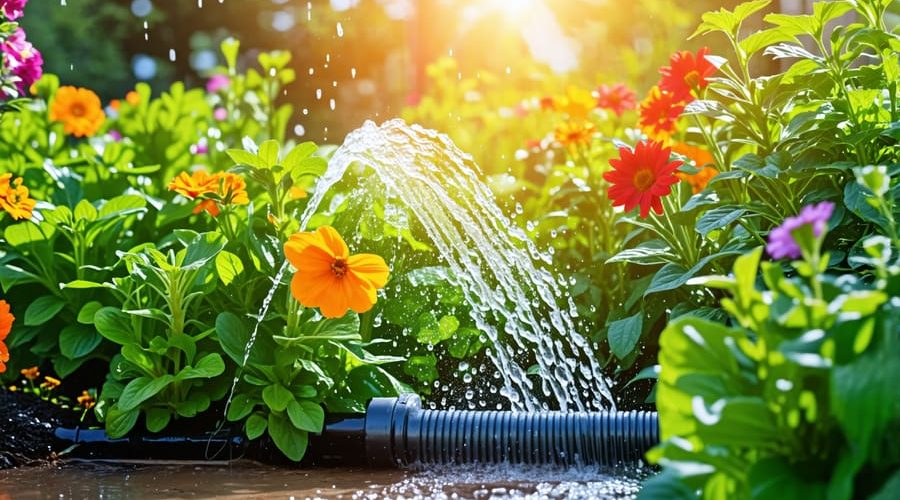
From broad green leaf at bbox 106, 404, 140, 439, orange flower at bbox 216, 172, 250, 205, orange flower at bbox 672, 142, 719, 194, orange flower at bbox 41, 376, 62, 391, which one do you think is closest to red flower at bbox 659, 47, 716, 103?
orange flower at bbox 672, 142, 719, 194

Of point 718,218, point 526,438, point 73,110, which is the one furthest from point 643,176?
point 73,110

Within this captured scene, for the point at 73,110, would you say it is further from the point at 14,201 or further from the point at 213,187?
the point at 213,187

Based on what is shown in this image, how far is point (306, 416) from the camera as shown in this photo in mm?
2520

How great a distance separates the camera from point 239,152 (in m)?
2.60

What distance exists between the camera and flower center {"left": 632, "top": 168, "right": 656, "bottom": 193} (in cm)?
257

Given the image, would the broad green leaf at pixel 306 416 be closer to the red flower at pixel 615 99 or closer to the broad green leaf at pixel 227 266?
the broad green leaf at pixel 227 266

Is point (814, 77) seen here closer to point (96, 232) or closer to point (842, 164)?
point (842, 164)

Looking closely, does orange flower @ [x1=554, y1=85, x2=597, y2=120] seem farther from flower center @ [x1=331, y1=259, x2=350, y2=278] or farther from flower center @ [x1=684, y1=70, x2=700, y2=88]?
flower center @ [x1=331, y1=259, x2=350, y2=278]

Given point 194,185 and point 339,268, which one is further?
point 194,185

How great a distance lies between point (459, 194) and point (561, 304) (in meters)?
0.63

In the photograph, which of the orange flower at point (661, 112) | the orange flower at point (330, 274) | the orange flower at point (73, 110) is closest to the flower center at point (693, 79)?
the orange flower at point (661, 112)

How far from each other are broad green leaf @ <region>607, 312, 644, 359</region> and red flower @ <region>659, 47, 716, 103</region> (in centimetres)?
64

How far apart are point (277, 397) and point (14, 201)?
3.05 feet

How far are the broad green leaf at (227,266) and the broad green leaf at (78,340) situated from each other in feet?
1.64
